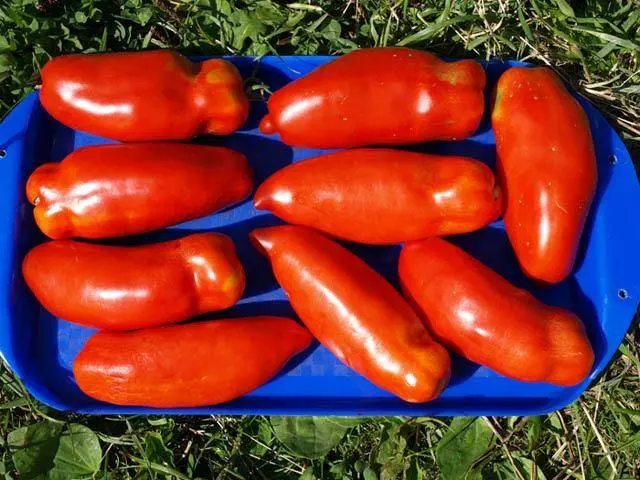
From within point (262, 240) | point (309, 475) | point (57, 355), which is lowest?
point (309, 475)

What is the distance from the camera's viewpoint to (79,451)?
5.26 ft

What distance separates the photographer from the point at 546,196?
4.62ft

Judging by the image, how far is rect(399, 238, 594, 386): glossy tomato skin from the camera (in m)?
1.37

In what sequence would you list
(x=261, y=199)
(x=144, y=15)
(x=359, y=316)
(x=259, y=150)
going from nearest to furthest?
(x=359, y=316) → (x=261, y=199) → (x=259, y=150) → (x=144, y=15)

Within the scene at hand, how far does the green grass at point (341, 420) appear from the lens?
1606mm

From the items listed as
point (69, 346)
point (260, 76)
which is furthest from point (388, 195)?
point (69, 346)

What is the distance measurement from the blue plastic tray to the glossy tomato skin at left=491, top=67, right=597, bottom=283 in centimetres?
8

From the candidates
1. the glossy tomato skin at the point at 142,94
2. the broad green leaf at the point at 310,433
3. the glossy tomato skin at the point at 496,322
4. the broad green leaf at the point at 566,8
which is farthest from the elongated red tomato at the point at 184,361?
the broad green leaf at the point at 566,8

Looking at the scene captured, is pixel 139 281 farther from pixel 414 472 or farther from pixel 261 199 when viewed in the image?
pixel 414 472

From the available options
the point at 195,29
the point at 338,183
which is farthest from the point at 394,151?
the point at 195,29

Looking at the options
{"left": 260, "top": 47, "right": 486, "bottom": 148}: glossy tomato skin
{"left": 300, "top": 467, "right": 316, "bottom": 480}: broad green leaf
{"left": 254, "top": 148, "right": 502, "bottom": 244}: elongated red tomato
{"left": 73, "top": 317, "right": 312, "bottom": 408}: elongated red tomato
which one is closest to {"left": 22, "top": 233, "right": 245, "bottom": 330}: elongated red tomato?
{"left": 73, "top": 317, "right": 312, "bottom": 408}: elongated red tomato

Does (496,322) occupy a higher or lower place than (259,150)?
lower

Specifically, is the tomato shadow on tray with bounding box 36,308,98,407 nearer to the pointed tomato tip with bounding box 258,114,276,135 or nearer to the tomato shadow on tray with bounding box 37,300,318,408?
the tomato shadow on tray with bounding box 37,300,318,408

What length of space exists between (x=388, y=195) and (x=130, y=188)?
0.48m
